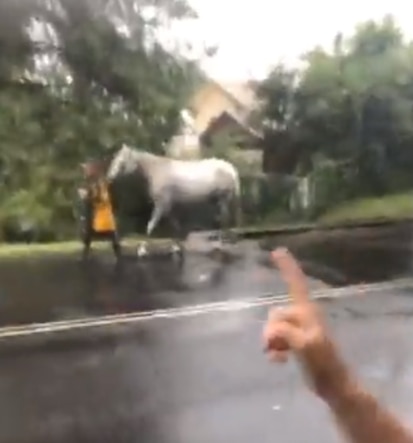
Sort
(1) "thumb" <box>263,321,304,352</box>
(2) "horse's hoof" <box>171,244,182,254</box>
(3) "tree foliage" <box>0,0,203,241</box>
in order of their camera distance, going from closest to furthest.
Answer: (1) "thumb" <box>263,321,304,352</box>, (3) "tree foliage" <box>0,0,203,241</box>, (2) "horse's hoof" <box>171,244,182,254</box>

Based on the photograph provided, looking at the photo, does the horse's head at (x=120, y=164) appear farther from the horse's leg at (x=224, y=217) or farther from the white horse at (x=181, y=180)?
the horse's leg at (x=224, y=217)

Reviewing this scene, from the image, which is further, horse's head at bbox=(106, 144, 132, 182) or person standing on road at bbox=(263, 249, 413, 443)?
horse's head at bbox=(106, 144, 132, 182)

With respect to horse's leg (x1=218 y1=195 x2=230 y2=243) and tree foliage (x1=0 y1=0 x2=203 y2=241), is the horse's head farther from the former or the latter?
horse's leg (x1=218 y1=195 x2=230 y2=243)

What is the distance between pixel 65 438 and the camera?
97cm

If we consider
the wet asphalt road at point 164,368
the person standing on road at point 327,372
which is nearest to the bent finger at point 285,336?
the person standing on road at point 327,372

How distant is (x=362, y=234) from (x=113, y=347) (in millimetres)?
348

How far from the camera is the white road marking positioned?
39.0 inches

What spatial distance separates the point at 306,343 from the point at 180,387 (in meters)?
0.48

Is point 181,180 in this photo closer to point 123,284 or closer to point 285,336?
point 123,284

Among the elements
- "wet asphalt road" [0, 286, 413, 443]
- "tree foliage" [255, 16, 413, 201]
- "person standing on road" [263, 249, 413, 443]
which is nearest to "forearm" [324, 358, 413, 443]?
"person standing on road" [263, 249, 413, 443]

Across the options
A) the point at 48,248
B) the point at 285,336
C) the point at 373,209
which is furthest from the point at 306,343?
the point at 373,209

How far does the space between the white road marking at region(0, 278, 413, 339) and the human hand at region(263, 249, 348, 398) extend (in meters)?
0.44

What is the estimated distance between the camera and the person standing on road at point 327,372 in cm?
58

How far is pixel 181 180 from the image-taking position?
1075 millimetres
